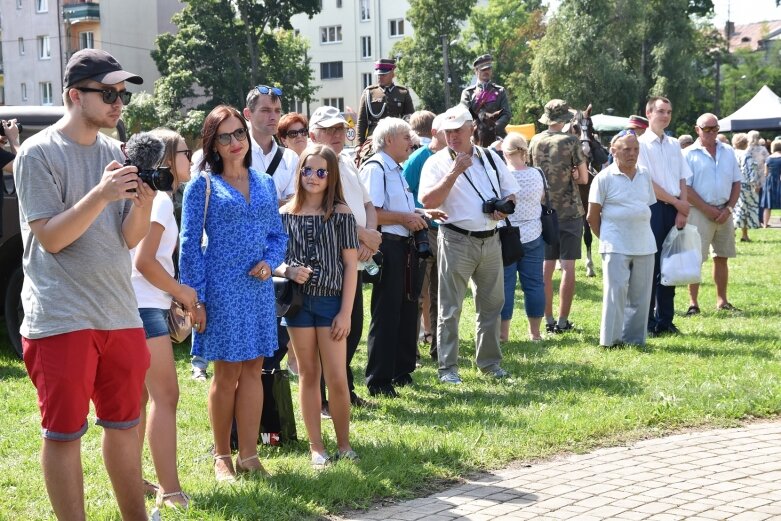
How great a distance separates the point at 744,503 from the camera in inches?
204

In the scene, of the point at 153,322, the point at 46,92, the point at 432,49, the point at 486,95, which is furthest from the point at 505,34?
the point at 153,322

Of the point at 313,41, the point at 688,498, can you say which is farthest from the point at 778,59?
the point at 688,498

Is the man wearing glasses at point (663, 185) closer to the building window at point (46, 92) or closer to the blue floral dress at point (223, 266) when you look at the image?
the blue floral dress at point (223, 266)

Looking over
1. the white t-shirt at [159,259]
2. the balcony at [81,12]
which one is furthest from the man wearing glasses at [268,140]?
the balcony at [81,12]

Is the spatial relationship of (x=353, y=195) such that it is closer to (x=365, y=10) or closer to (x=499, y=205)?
(x=499, y=205)

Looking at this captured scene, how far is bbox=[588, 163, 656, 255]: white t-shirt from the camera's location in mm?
9648

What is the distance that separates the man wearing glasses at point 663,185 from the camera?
10461mm

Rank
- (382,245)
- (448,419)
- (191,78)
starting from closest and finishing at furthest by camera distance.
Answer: (448,419)
(382,245)
(191,78)

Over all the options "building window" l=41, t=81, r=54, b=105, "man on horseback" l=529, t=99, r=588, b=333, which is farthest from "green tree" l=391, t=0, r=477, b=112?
"man on horseback" l=529, t=99, r=588, b=333

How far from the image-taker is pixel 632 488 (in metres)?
5.46

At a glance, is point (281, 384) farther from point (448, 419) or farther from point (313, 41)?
point (313, 41)

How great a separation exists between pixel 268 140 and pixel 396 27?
80730 millimetres

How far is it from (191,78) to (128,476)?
5921 centimetres

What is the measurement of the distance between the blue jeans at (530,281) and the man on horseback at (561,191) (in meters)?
0.64
